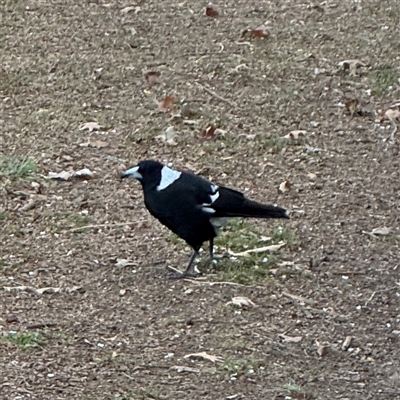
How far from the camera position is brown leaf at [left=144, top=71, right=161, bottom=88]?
28.3 ft

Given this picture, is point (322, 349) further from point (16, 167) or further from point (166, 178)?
point (16, 167)

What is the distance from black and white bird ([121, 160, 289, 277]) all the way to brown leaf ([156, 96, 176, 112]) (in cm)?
222

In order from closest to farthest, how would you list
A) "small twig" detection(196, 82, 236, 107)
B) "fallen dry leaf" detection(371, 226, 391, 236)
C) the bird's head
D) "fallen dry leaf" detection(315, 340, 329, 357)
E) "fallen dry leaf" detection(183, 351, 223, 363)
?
1. "fallen dry leaf" detection(183, 351, 223, 363)
2. "fallen dry leaf" detection(315, 340, 329, 357)
3. the bird's head
4. "fallen dry leaf" detection(371, 226, 391, 236)
5. "small twig" detection(196, 82, 236, 107)

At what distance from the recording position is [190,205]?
5.92 m

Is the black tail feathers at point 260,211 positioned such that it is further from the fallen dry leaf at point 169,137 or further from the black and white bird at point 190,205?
the fallen dry leaf at point 169,137

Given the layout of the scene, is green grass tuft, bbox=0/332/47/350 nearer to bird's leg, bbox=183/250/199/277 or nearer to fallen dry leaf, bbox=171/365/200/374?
fallen dry leaf, bbox=171/365/200/374

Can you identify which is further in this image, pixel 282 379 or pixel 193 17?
pixel 193 17

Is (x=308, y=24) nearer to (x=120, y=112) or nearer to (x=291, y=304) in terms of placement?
(x=120, y=112)

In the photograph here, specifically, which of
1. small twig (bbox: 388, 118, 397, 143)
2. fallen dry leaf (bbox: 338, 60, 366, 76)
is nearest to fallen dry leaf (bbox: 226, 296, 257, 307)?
small twig (bbox: 388, 118, 397, 143)

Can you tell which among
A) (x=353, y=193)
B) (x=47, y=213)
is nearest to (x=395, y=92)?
(x=353, y=193)

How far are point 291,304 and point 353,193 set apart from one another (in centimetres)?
169

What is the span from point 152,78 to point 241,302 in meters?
3.49

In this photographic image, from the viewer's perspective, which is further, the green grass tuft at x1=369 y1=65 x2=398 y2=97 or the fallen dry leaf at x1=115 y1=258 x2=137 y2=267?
the green grass tuft at x1=369 y1=65 x2=398 y2=97

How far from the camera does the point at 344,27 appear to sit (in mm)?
9812
